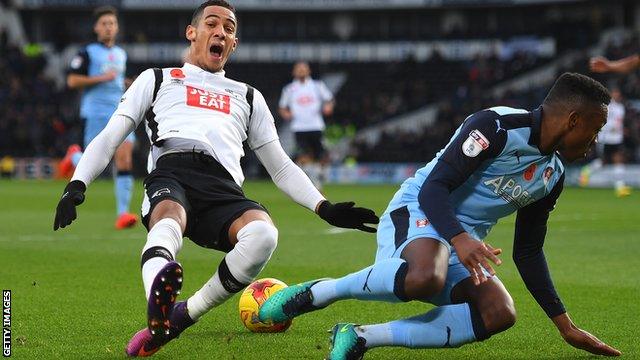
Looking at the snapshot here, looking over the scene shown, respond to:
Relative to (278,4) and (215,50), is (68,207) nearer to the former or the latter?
(215,50)

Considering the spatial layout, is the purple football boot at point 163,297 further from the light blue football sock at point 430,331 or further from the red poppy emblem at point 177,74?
the red poppy emblem at point 177,74

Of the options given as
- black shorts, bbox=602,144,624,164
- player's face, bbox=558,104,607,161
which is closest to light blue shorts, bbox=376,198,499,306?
player's face, bbox=558,104,607,161

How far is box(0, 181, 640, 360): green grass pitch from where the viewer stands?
5.65m

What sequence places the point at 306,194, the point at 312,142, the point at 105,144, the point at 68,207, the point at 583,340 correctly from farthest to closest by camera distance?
1. the point at 312,142
2. the point at 306,194
3. the point at 105,144
4. the point at 583,340
5. the point at 68,207

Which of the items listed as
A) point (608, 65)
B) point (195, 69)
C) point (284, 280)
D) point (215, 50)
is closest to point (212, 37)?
point (215, 50)

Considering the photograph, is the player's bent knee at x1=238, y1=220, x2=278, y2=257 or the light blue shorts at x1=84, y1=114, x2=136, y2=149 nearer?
the player's bent knee at x1=238, y1=220, x2=278, y2=257

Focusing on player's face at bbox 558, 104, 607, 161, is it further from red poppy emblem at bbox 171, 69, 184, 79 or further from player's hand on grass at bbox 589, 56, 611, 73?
player's hand on grass at bbox 589, 56, 611, 73

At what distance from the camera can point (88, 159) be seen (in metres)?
5.52

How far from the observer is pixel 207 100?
5.98 meters

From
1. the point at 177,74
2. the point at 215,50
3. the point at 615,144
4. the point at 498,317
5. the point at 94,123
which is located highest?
the point at 215,50

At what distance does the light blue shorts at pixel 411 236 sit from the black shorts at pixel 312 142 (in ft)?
59.9

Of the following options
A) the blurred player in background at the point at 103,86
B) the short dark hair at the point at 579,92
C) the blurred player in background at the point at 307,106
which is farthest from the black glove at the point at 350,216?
the blurred player in background at the point at 307,106

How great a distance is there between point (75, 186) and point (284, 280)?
3378 mm

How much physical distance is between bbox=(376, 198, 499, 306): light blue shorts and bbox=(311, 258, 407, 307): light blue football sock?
0.17 meters
